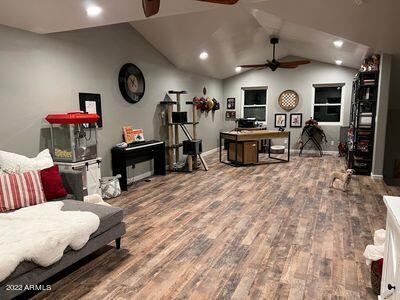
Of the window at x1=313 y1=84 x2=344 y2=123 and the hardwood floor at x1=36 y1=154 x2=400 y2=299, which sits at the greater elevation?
the window at x1=313 y1=84 x2=344 y2=123

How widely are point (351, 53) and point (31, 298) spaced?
6.92 metres

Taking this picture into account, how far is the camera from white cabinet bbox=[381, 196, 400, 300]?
4.39 ft

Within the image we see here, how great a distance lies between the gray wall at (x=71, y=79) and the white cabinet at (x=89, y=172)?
1.70ft

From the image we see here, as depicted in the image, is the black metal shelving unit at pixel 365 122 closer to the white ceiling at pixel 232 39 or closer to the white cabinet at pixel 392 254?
the white ceiling at pixel 232 39

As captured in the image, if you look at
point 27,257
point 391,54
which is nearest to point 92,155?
point 27,257

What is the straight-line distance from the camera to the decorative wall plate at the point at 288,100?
868 centimetres

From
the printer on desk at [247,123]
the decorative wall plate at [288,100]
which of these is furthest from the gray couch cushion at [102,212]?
the decorative wall plate at [288,100]

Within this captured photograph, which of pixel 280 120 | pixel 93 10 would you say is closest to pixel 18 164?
pixel 93 10

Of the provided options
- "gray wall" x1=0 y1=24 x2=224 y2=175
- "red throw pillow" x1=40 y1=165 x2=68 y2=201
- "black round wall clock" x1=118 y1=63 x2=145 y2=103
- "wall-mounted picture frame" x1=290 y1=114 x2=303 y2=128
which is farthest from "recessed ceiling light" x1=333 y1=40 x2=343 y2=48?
"red throw pillow" x1=40 y1=165 x2=68 y2=201

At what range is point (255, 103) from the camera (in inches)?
368

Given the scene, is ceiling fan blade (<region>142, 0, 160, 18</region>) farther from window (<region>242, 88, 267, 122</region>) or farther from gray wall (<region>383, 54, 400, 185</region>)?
window (<region>242, 88, 267, 122</region>)

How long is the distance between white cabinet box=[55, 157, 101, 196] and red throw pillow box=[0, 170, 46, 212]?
866 millimetres

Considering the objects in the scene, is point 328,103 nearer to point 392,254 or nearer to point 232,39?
point 232,39

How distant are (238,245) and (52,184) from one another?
196 cm
